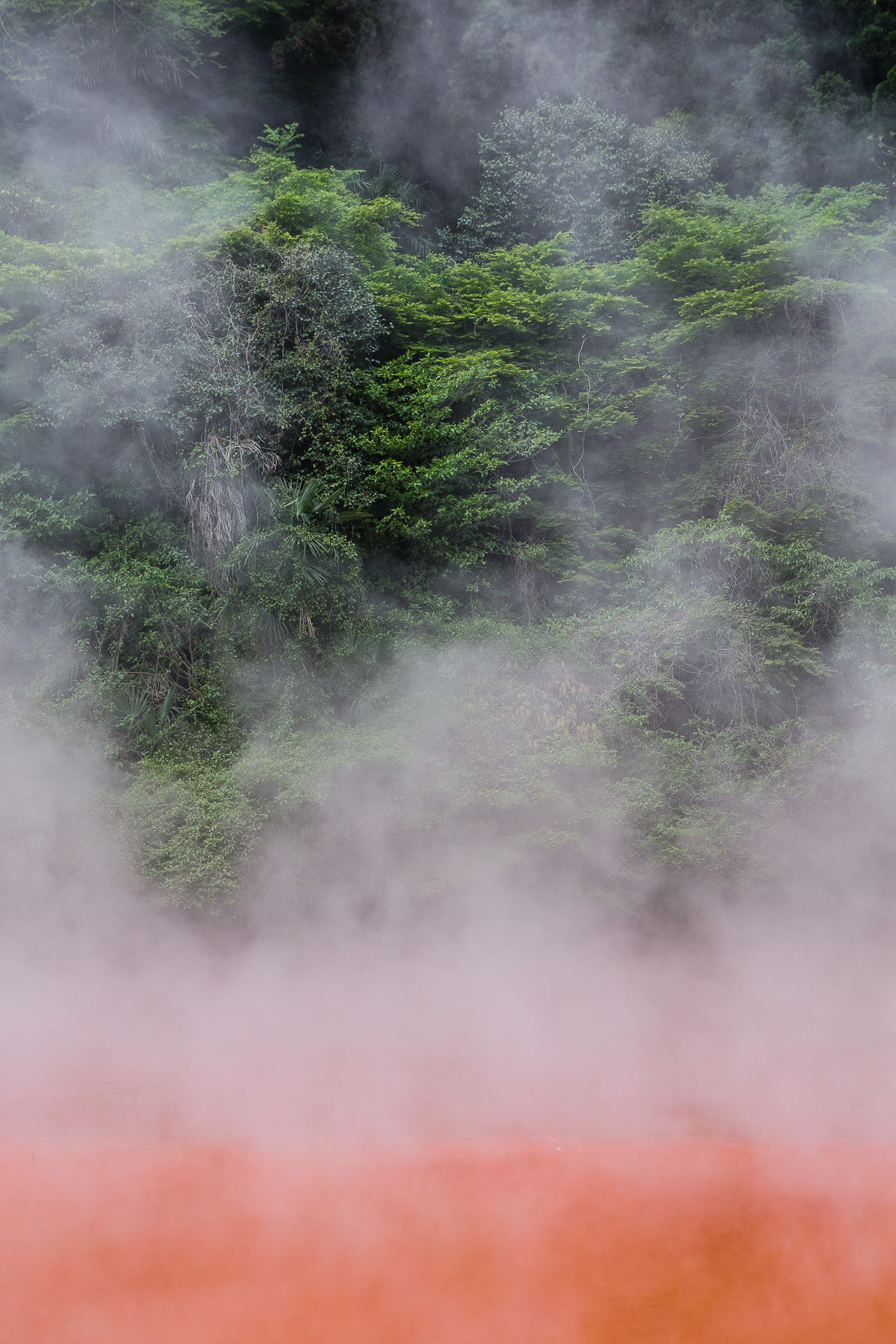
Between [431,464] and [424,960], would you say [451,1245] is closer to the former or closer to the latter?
[424,960]

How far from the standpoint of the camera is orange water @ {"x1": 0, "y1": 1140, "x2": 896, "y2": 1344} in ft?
8.64

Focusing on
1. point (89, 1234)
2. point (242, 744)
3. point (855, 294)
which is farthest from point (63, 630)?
point (855, 294)

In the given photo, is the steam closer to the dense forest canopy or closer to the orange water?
the dense forest canopy

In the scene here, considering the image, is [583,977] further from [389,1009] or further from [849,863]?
[849,863]

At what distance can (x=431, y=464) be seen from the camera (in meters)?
Answer: 6.94

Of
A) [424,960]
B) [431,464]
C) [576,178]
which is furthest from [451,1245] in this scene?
[576,178]

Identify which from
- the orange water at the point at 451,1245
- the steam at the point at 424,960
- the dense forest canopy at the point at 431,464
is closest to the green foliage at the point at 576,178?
the dense forest canopy at the point at 431,464

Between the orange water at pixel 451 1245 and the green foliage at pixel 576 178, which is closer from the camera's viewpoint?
the orange water at pixel 451 1245

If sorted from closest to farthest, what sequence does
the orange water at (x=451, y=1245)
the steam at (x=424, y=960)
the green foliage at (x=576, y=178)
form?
the orange water at (x=451, y=1245) < the steam at (x=424, y=960) < the green foliage at (x=576, y=178)

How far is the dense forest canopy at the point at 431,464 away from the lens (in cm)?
540

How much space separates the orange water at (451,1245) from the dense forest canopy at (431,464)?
5.85 ft

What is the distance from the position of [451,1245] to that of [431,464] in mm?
5459

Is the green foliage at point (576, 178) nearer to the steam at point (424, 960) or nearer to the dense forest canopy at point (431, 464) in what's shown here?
the dense forest canopy at point (431, 464)

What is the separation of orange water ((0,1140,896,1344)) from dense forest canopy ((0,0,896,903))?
1.78 metres
